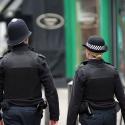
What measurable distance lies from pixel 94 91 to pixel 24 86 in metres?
0.79

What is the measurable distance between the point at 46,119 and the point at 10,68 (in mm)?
1982

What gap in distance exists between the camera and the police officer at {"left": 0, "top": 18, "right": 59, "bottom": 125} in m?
6.54

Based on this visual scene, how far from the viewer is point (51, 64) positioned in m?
15.2

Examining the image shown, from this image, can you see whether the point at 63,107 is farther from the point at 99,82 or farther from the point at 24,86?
the point at 24,86

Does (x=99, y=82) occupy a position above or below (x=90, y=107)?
above

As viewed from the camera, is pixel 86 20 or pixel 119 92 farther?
pixel 86 20

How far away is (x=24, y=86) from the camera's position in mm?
6566

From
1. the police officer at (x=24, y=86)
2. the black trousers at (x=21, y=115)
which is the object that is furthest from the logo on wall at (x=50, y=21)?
the black trousers at (x=21, y=115)

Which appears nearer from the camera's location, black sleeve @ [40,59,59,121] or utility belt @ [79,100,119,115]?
black sleeve @ [40,59,59,121]

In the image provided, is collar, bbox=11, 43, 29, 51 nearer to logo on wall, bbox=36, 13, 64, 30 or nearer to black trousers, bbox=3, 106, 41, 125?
black trousers, bbox=3, 106, 41, 125

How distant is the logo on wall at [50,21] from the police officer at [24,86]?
836 cm

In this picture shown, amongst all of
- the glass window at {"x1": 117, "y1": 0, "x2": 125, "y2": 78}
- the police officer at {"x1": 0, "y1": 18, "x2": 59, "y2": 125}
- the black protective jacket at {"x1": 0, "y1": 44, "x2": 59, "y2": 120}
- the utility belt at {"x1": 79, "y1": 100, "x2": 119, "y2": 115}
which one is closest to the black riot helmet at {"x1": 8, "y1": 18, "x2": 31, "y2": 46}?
the police officer at {"x1": 0, "y1": 18, "x2": 59, "y2": 125}

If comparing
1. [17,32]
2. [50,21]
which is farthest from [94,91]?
[50,21]

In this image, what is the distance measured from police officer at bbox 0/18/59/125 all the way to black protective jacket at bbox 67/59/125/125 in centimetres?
24
